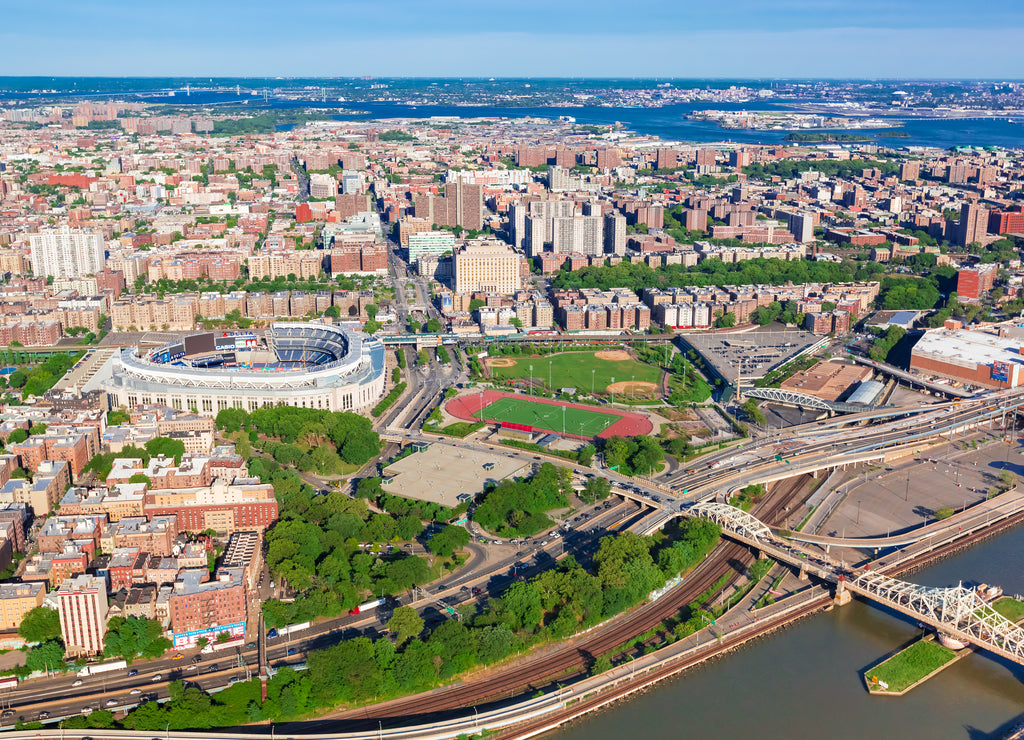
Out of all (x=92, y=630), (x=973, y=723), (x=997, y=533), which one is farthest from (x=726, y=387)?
(x=92, y=630)

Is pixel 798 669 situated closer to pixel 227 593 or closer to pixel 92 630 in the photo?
pixel 227 593

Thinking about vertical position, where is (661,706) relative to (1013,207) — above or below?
below

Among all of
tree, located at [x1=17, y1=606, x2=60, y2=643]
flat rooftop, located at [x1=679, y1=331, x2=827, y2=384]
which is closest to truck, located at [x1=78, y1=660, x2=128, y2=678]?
tree, located at [x1=17, y1=606, x2=60, y2=643]

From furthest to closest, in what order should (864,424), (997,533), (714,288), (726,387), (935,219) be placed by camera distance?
(935,219) < (714,288) < (726,387) < (864,424) < (997,533)

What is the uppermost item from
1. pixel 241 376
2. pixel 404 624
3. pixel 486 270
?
pixel 486 270

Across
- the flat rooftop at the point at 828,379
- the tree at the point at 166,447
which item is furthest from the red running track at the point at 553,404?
the tree at the point at 166,447

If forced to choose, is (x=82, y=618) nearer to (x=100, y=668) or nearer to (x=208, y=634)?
(x=100, y=668)

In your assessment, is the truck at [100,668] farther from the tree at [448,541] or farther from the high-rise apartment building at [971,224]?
the high-rise apartment building at [971,224]

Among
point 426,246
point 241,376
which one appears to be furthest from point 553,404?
point 426,246
